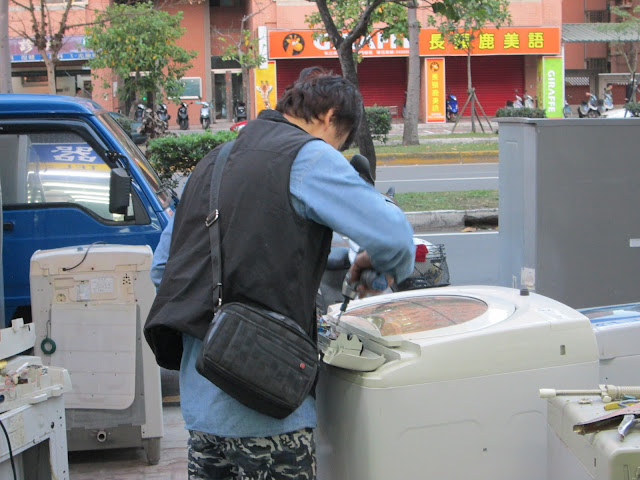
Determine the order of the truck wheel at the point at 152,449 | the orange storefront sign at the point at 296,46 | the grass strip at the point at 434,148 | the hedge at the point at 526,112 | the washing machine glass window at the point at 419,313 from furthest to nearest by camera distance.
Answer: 1. the orange storefront sign at the point at 296,46
2. the hedge at the point at 526,112
3. the grass strip at the point at 434,148
4. the truck wheel at the point at 152,449
5. the washing machine glass window at the point at 419,313

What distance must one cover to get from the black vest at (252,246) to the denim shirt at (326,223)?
0.05 metres

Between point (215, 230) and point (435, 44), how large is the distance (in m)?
33.6

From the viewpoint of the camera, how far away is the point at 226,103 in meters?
37.7

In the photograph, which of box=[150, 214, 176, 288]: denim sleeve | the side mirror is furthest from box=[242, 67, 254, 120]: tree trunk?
box=[150, 214, 176, 288]: denim sleeve

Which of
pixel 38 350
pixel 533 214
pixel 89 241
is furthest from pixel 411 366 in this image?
pixel 89 241

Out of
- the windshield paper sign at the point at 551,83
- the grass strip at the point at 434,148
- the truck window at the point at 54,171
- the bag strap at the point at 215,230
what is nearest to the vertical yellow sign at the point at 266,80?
the windshield paper sign at the point at 551,83

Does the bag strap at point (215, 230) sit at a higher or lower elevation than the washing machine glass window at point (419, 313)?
higher

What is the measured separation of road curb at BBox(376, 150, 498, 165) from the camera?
19391mm

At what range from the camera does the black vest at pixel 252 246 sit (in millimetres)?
2133

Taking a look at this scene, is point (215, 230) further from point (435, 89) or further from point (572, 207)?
point (435, 89)

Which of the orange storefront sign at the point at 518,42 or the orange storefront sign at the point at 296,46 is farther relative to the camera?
the orange storefront sign at the point at 518,42

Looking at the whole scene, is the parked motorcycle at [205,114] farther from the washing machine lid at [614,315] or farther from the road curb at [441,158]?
the washing machine lid at [614,315]

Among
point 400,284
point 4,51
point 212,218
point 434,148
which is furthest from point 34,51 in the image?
point 212,218

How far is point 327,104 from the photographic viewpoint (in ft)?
7.71
